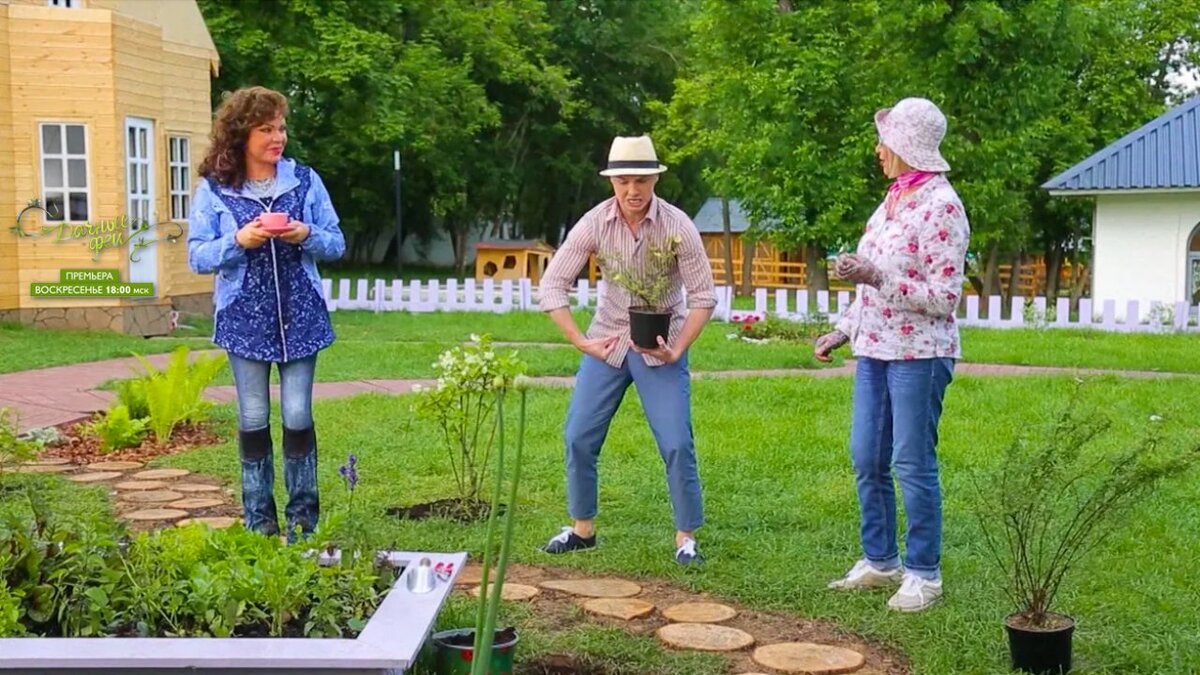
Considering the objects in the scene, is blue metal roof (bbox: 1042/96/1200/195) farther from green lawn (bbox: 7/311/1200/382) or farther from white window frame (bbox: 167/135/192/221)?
white window frame (bbox: 167/135/192/221)

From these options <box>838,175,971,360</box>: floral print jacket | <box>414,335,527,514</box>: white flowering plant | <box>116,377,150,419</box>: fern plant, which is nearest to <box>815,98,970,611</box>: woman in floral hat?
<box>838,175,971,360</box>: floral print jacket

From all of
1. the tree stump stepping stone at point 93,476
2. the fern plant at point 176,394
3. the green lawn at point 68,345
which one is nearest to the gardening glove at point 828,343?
the tree stump stepping stone at point 93,476

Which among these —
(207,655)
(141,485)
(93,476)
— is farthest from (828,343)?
(93,476)

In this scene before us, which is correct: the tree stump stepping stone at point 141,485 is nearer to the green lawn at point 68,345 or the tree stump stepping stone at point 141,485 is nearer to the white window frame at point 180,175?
the green lawn at point 68,345

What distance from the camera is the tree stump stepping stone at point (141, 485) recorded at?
20.5ft

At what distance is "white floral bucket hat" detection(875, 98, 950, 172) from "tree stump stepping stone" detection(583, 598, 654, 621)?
1.72m

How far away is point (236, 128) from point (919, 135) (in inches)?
92.6

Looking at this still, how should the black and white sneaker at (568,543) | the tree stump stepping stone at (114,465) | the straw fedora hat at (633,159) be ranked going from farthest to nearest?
1. the tree stump stepping stone at (114,465)
2. the black and white sneaker at (568,543)
3. the straw fedora hat at (633,159)

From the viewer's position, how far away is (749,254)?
36.8 meters

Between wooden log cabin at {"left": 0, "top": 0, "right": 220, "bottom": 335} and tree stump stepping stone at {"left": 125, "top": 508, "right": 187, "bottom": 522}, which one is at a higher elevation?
wooden log cabin at {"left": 0, "top": 0, "right": 220, "bottom": 335}

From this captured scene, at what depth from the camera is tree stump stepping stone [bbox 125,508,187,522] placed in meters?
5.52

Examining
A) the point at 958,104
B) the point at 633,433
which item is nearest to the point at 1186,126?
the point at 958,104

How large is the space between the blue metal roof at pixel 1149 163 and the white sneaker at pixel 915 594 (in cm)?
1616

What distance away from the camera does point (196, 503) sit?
19.2 ft
